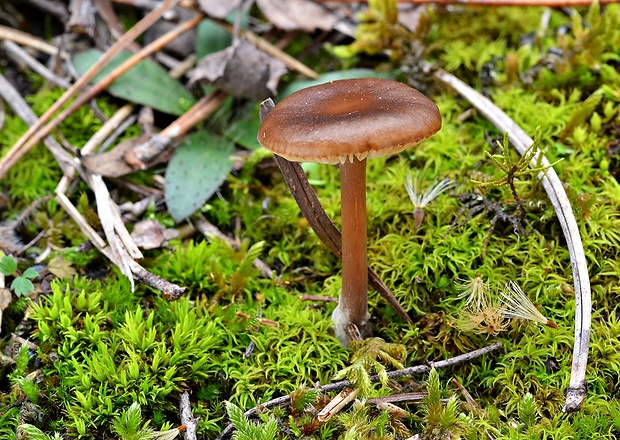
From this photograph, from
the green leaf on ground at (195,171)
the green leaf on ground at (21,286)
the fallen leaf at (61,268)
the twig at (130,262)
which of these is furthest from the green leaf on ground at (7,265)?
the green leaf on ground at (195,171)

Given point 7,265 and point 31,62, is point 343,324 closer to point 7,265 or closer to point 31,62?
point 7,265

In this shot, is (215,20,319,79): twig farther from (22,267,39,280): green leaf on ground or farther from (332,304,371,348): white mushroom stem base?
(22,267,39,280): green leaf on ground

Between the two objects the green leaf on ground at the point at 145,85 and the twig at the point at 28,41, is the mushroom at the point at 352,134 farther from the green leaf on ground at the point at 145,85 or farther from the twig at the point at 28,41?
the twig at the point at 28,41

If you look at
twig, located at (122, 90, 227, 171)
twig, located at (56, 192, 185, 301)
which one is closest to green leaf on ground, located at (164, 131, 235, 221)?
twig, located at (122, 90, 227, 171)

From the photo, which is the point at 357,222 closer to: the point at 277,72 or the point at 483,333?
the point at 483,333

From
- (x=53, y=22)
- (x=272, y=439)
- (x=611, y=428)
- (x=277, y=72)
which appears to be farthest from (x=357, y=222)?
(x=53, y=22)

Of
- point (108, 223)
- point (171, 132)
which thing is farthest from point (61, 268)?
point (171, 132)
